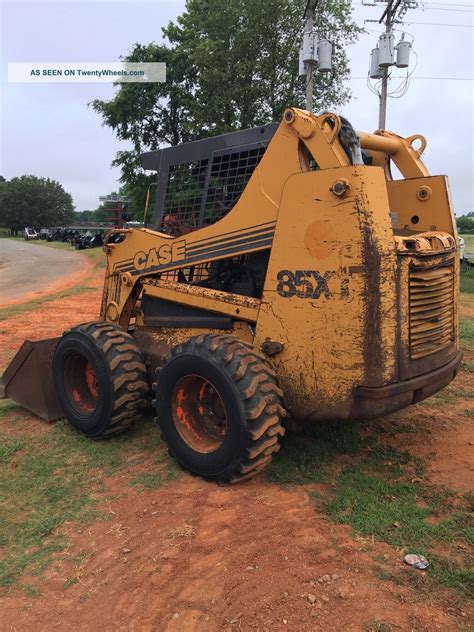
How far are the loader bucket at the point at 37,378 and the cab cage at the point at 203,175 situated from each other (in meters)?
1.70

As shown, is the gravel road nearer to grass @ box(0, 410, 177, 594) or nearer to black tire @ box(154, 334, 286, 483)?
grass @ box(0, 410, 177, 594)

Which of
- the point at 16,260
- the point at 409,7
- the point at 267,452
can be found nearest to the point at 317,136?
the point at 267,452

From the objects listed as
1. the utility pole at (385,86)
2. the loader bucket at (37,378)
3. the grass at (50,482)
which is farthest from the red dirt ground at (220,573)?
the utility pole at (385,86)

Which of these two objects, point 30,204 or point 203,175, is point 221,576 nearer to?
point 203,175

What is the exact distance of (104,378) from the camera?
423 cm

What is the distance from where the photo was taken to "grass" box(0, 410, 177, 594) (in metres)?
3.00

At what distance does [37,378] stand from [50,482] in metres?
1.50

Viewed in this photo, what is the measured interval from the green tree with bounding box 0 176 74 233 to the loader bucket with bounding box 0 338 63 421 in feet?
312

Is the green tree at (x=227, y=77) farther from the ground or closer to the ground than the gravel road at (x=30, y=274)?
farther from the ground

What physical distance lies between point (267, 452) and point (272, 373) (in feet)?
1.68

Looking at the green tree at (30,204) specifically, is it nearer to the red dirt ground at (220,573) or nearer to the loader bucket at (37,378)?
the loader bucket at (37,378)

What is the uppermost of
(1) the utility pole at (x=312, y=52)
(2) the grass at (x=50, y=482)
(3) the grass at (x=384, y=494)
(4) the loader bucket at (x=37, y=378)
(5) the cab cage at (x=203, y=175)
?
(1) the utility pole at (x=312, y=52)

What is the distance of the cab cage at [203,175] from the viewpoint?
13.1 feet

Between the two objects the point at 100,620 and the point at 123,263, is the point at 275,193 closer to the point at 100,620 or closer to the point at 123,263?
the point at 123,263
